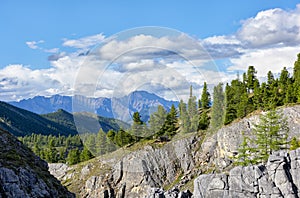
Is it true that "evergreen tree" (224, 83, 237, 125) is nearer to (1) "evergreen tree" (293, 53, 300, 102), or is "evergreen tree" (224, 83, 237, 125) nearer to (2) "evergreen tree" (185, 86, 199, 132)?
(2) "evergreen tree" (185, 86, 199, 132)

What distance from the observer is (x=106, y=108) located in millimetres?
51656

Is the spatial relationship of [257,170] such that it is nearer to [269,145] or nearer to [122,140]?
[269,145]

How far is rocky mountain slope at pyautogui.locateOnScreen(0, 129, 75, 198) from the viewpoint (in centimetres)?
4228

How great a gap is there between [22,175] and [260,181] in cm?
3526

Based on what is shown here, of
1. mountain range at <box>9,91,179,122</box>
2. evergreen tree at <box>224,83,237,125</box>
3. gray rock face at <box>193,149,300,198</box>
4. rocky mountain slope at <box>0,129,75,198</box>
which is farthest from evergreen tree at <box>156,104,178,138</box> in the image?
rocky mountain slope at <box>0,129,75,198</box>

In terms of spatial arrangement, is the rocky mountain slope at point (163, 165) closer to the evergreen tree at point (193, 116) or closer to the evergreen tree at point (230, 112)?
the evergreen tree at point (193, 116)

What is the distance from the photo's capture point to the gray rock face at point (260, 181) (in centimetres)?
5788

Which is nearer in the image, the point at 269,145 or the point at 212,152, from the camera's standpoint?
the point at 269,145

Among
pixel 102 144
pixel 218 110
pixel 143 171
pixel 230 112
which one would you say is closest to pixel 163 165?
pixel 143 171

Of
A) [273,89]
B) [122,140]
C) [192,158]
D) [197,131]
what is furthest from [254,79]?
[122,140]

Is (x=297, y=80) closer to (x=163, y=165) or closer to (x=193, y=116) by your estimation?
(x=193, y=116)

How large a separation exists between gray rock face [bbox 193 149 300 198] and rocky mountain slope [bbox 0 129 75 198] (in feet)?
76.5

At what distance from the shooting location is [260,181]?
59625 millimetres

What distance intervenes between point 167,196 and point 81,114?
73.7ft
